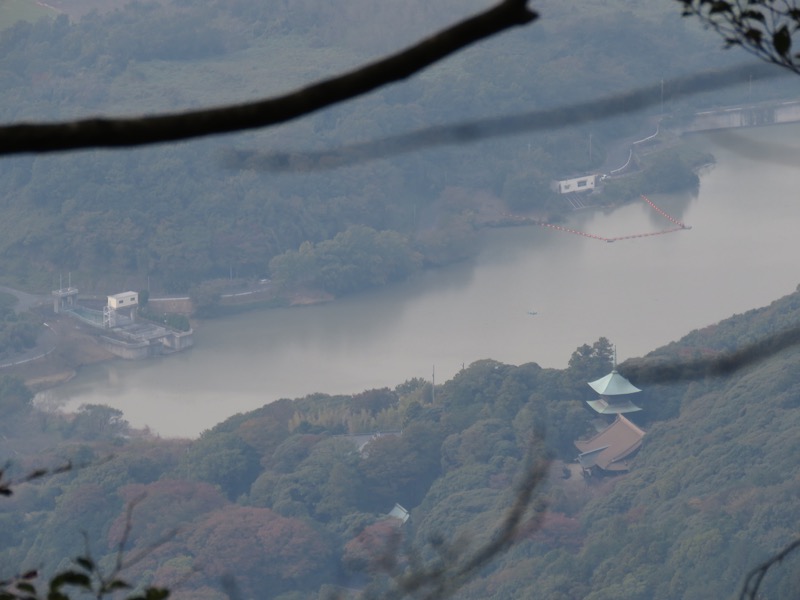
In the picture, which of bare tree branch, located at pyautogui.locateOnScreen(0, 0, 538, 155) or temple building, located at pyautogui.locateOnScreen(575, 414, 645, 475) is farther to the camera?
temple building, located at pyautogui.locateOnScreen(575, 414, 645, 475)

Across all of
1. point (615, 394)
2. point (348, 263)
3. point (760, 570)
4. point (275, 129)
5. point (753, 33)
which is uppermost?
point (753, 33)

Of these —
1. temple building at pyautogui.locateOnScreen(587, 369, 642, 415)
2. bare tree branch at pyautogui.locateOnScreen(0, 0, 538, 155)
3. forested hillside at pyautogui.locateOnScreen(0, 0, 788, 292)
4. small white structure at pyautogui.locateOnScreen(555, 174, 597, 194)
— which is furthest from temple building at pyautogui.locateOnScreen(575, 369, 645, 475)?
bare tree branch at pyautogui.locateOnScreen(0, 0, 538, 155)

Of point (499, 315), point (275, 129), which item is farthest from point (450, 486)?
point (275, 129)

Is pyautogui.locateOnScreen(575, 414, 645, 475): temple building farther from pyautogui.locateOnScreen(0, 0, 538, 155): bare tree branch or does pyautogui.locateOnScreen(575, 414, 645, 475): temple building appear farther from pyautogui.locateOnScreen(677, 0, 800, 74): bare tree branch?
pyautogui.locateOnScreen(0, 0, 538, 155): bare tree branch

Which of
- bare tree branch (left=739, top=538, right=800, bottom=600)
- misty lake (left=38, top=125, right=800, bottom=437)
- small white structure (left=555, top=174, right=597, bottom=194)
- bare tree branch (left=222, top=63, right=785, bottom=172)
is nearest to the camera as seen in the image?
bare tree branch (left=739, top=538, right=800, bottom=600)

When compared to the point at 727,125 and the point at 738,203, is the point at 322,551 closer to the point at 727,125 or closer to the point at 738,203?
the point at 738,203

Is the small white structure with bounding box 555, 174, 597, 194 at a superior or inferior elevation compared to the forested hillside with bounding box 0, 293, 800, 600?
inferior

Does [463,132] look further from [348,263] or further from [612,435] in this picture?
[348,263]
